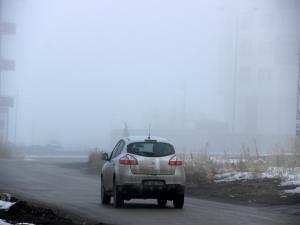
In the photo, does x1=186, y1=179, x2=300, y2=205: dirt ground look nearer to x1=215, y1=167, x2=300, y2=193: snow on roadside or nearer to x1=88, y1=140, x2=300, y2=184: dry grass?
x1=215, y1=167, x2=300, y2=193: snow on roadside

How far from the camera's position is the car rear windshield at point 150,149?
16.8 m

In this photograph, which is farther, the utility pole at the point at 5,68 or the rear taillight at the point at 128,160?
the utility pole at the point at 5,68

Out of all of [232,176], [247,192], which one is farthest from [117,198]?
[232,176]

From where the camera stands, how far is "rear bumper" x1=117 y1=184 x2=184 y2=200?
16266 mm

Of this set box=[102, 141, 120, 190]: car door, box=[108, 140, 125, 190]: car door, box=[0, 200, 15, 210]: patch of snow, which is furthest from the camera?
box=[102, 141, 120, 190]: car door

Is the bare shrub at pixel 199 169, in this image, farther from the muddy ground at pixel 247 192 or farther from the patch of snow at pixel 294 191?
the patch of snow at pixel 294 191

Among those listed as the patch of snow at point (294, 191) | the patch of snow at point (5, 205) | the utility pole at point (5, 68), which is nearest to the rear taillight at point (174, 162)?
the patch of snow at point (5, 205)

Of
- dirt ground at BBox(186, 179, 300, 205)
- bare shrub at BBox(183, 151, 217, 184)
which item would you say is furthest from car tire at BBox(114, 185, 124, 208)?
bare shrub at BBox(183, 151, 217, 184)

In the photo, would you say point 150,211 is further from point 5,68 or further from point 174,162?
point 5,68

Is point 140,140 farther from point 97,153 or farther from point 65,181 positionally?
point 97,153

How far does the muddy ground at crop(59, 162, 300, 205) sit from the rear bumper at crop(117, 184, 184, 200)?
3.26 m

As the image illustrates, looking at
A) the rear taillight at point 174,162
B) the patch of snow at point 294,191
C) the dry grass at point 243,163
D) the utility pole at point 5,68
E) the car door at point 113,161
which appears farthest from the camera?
the utility pole at point 5,68

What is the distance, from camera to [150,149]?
55.5 feet

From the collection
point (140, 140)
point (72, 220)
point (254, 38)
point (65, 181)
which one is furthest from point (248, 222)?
point (254, 38)
